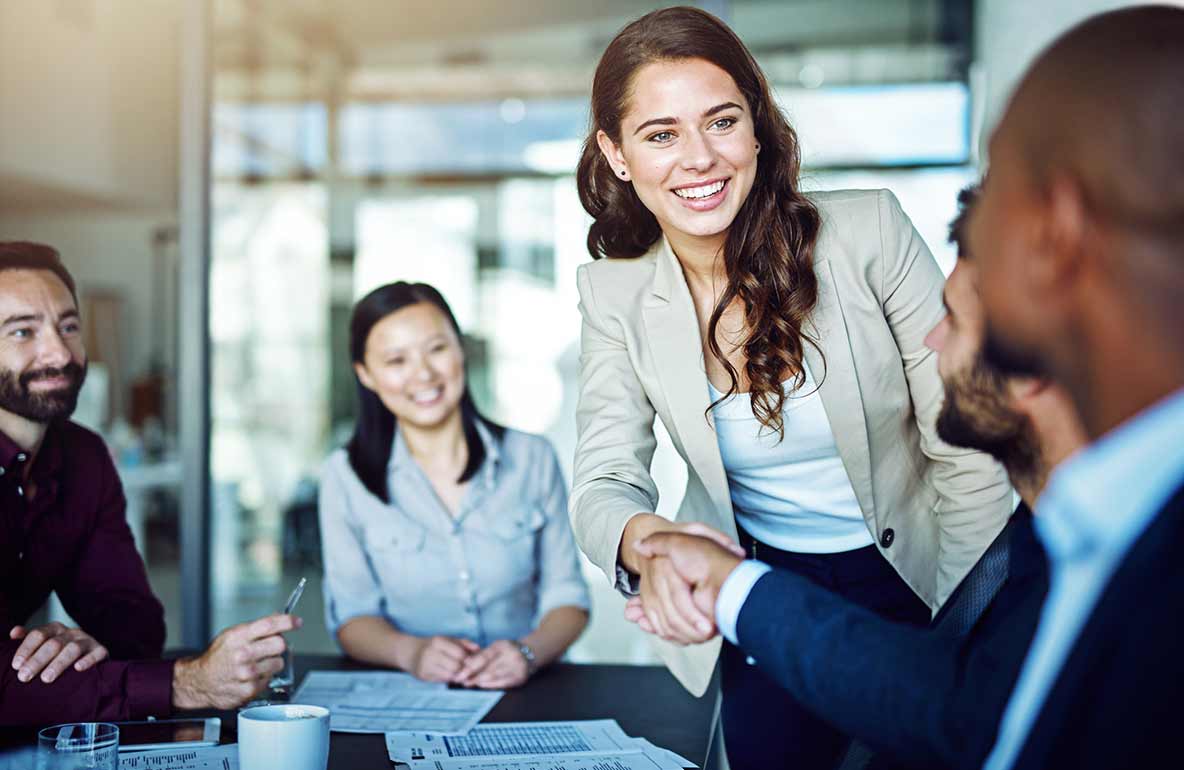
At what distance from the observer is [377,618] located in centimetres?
229

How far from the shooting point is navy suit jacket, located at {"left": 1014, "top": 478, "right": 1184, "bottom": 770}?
2.36 ft

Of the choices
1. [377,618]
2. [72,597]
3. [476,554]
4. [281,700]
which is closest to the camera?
[281,700]

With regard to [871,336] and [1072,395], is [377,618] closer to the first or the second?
[871,336]

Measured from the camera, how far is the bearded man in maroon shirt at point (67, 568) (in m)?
1.57

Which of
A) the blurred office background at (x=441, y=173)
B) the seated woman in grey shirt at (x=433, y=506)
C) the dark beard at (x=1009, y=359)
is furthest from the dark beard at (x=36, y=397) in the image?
the blurred office background at (x=441, y=173)

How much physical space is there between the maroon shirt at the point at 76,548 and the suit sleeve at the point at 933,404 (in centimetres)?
140

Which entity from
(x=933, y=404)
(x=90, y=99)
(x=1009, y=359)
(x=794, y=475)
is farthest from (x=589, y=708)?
(x=90, y=99)

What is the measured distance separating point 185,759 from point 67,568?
29.6 inches

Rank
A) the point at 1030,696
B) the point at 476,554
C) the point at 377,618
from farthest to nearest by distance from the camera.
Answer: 1. the point at 476,554
2. the point at 377,618
3. the point at 1030,696

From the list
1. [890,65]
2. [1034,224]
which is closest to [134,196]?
[890,65]

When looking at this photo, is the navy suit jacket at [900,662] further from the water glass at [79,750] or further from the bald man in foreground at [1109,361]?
the water glass at [79,750]

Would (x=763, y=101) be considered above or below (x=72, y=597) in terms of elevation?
above

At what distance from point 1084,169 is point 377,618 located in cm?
183

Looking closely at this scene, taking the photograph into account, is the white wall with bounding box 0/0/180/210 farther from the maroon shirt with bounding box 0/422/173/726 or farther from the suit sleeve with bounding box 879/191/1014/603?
the suit sleeve with bounding box 879/191/1014/603
